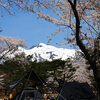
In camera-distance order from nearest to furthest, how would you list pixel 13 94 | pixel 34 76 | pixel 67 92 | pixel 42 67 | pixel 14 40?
pixel 34 76
pixel 13 94
pixel 67 92
pixel 14 40
pixel 42 67

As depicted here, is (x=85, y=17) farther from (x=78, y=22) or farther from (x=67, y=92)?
(x=67, y=92)

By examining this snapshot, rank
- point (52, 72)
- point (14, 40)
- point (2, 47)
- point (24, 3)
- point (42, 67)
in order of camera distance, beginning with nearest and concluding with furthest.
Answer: point (24, 3)
point (2, 47)
point (14, 40)
point (42, 67)
point (52, 72)

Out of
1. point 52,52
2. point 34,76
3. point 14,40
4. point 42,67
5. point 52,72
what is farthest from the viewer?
point 52,52

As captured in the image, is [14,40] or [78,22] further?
[14,40]

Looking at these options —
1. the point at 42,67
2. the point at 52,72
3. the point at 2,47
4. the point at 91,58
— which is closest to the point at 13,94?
the point at 91,58

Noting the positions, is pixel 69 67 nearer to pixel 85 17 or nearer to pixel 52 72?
pixel 52 72

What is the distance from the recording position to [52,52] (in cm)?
16875

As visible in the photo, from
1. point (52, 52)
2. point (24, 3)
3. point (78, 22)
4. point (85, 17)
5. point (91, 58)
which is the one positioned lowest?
point (91, 58)

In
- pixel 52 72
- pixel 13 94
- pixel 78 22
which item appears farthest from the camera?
pixel 52 72

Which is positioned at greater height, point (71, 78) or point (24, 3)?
point (24, 3)

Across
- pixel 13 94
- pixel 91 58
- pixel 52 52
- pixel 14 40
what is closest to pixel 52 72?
pixel 14 40

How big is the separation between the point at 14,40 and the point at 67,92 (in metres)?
8.19

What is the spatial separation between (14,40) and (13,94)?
8819 mm

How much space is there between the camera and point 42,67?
69.0ft
